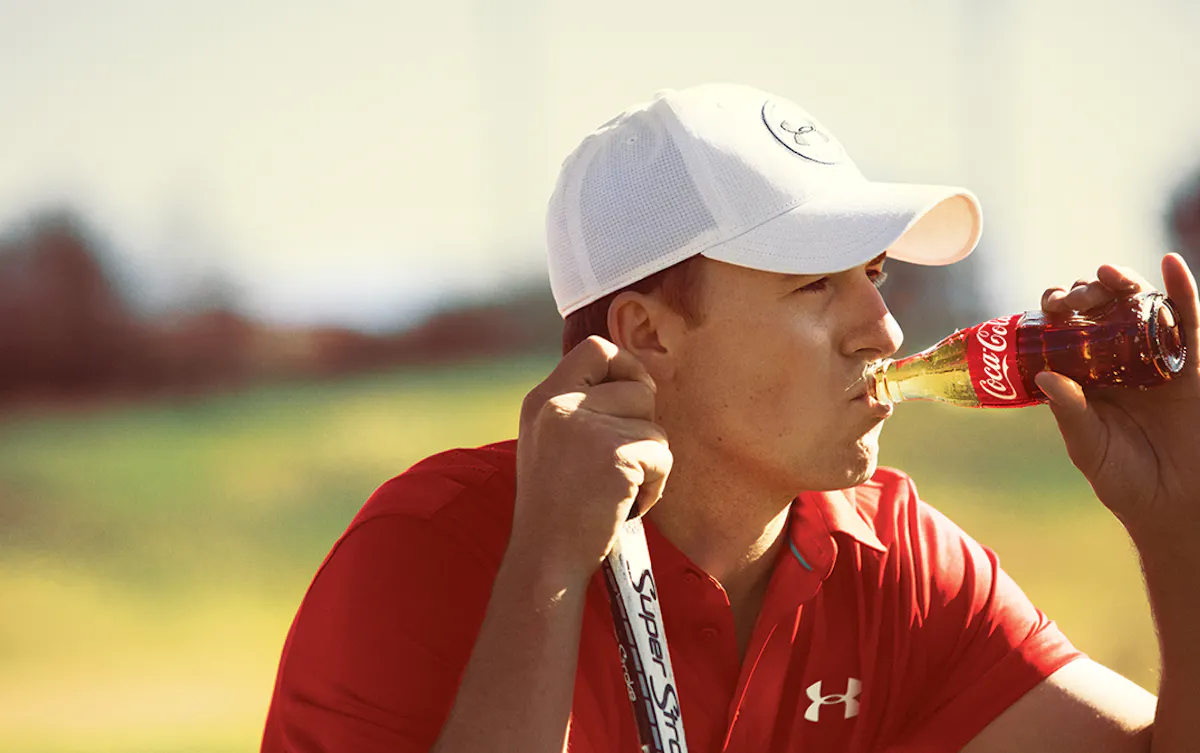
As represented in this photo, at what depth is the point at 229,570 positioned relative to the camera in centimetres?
593

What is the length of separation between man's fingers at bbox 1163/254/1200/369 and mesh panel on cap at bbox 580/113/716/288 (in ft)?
1.95

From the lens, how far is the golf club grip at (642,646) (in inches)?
53.7

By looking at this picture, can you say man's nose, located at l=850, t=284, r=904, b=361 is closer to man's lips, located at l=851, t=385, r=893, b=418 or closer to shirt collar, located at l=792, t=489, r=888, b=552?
man's lips, located at l=851, t=385, r=893, b=418

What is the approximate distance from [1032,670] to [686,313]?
701 millimetres

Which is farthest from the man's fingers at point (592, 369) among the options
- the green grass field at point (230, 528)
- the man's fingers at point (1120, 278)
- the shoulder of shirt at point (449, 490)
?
the green grass field at point (230, 528)

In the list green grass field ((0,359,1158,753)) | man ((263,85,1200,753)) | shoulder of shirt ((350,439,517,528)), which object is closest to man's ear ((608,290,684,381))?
man ((263,85,1200,753))

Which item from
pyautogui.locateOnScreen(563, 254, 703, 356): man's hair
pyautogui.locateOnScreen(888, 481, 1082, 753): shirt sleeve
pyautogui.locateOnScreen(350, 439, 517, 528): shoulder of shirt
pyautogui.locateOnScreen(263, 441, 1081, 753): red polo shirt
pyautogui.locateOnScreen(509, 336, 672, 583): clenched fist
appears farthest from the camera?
pyautogui.locateOnScreen(888, 481, 1082, 753): shirt sleeve

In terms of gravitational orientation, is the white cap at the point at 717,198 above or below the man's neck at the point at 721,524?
above

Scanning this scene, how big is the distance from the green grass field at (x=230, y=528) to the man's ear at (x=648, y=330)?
2.96 m

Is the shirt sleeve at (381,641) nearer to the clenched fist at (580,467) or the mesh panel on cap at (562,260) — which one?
the clenched fist at (580,467)

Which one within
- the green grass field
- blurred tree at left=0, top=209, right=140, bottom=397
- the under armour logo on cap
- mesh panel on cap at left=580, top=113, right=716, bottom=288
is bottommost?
the green grass field

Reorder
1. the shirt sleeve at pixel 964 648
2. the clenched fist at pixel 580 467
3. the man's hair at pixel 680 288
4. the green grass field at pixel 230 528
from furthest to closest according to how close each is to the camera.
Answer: the green grass field at pixel 230 528 → the shirt sleeve at pixel 964 648 → the man's hair at pixel 680 288 → the clenched fist at pixel 580 467

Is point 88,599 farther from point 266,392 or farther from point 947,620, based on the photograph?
point 947,620

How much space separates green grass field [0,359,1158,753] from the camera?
16.9 feet
